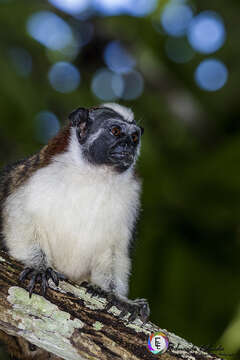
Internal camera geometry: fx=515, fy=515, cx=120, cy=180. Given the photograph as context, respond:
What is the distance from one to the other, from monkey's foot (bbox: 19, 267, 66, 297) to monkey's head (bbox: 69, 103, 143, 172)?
1.34 m

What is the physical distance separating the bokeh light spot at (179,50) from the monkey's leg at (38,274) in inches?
212

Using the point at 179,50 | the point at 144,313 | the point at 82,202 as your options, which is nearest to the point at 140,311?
the point at 144,313

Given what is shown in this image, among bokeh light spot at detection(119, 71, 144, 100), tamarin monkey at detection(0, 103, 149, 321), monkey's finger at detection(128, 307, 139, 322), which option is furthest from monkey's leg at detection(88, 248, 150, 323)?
bokeh light spot at detection(119, 71, 144, 100)

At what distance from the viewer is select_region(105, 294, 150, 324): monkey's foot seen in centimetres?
439

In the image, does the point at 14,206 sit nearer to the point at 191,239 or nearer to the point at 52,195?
the point at 52,195

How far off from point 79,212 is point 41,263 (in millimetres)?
621

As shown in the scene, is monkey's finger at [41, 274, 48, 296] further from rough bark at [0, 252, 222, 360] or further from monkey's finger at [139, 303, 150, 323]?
monkey's finger at [139, 303, 150, 323]

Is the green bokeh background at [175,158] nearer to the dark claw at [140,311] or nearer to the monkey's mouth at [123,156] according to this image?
the dark claw at [140,311]

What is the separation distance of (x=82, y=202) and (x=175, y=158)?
119 inches

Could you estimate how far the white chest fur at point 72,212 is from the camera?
492 centimetres

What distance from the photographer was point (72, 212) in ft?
16.3

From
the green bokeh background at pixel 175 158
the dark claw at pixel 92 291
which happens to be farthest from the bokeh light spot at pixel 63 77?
the dark claw at pixel 92 291

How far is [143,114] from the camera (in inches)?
327

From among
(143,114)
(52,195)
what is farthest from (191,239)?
(52,195)
